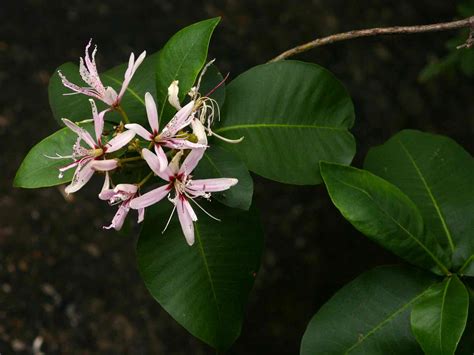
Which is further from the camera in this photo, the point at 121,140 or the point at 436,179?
the point at 436,179

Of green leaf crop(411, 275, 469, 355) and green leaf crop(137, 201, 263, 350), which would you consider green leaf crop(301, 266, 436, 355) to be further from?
green leaf crop(137, 201, 263, 350)

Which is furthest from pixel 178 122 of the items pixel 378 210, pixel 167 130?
pixel 378 210

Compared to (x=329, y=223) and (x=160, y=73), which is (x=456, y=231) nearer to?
(x=160, y=73)

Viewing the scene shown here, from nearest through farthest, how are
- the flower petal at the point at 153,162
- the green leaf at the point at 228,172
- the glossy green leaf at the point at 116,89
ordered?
the flower petal at the point at 153,162 → the green leaf at the point at 228,172 → the glossy green leaf at the point at 116,89

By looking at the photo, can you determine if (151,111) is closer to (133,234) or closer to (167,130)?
(167,130)

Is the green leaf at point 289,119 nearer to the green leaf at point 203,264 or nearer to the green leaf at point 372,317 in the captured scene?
the green leaf at point 203,264

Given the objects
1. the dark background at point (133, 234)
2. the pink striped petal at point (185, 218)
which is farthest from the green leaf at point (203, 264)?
the dark background at point (133, 234)

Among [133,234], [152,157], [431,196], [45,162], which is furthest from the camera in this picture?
[133,234]
